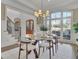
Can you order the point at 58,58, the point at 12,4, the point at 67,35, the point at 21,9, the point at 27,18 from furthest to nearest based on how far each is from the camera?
the point at 27,18 → the point at 67,35 → the point at 21,9 → the point at 12,4 → the point at 58,58

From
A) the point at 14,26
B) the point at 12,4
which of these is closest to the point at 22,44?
the point at 12,4

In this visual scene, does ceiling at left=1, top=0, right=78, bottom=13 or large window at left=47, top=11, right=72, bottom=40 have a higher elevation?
ceiling at left=1, top=0, right=78, bottom=13

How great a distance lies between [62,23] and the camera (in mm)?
9469

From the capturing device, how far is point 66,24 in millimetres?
9305

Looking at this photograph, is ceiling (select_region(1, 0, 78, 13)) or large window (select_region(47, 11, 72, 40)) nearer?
ceiling (select_region(1, 0, 78, 13))

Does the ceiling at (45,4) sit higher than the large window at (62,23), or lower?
higher

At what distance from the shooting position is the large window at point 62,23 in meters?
9.16

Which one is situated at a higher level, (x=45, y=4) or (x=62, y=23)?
(x=45, y=4)

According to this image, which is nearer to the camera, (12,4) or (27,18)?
(12,4)

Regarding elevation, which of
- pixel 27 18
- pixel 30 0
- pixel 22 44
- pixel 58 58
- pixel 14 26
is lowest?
pixel 58 58

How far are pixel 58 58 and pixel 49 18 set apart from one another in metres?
6.20

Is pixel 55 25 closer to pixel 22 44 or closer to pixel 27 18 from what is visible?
pixel 27 18

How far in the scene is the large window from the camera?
361 inches

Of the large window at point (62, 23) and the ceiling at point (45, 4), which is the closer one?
the ceiling at point (45, 4)
